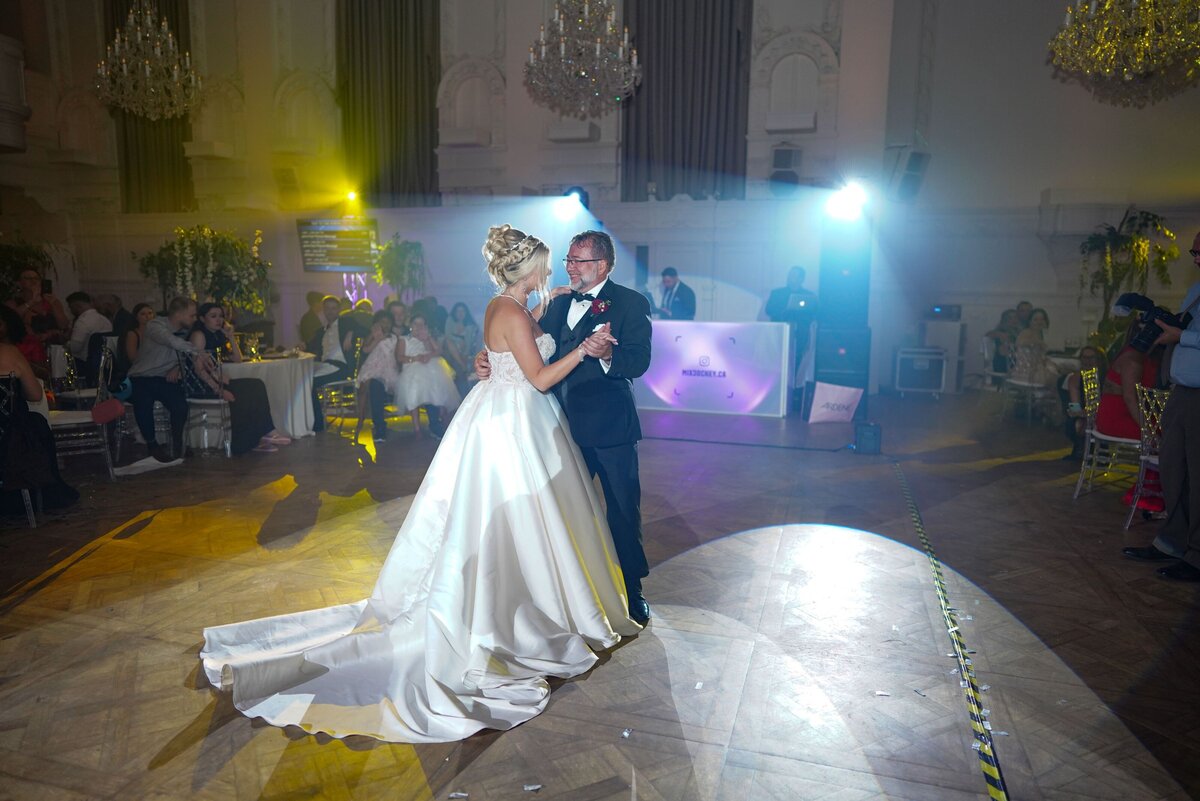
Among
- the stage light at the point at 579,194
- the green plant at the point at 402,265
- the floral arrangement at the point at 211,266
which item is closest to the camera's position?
the floral arrangement at the point at 211,266

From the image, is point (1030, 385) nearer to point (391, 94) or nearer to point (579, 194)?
point (579, 194)

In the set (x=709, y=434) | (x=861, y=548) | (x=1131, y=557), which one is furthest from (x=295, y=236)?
(x=1131, y=557)

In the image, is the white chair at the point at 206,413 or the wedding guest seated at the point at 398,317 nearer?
the white chair at the point at 206,413

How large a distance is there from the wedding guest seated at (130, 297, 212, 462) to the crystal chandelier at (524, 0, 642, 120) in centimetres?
387

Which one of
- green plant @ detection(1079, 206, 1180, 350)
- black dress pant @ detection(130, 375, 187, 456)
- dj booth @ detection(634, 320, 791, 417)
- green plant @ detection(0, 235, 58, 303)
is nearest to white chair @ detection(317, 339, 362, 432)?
black dress pant @ detection(130, 375, 187, 456)

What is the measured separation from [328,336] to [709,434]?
161 inches

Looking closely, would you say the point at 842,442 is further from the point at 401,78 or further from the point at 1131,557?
the point at 401,78

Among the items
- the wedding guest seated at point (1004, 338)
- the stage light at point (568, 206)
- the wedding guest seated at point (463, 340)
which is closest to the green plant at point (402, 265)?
the stage light at point (568, 206)

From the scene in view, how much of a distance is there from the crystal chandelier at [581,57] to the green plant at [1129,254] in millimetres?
5981

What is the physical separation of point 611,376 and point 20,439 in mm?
3816

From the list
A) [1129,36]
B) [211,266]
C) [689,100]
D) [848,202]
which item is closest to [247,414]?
[211,266]

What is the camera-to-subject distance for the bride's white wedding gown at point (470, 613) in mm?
2629

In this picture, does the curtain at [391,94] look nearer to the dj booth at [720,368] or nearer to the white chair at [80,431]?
the dj booth at [720,368]

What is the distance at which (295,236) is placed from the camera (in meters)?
12.5
